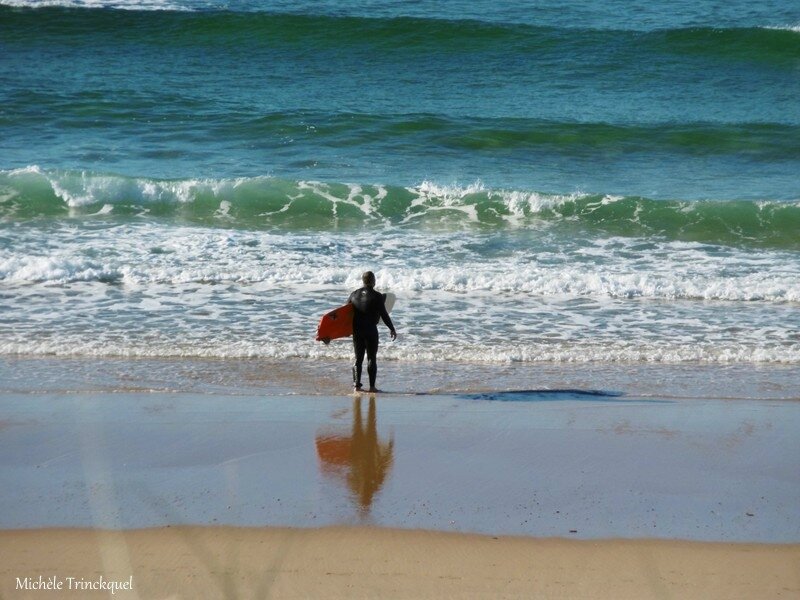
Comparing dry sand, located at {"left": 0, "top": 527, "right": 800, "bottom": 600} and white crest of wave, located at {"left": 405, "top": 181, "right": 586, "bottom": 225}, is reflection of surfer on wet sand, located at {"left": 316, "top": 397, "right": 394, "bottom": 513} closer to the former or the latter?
dry sand, located at {"left": 0, "top": 527, "right": 800, "bottom": 600}

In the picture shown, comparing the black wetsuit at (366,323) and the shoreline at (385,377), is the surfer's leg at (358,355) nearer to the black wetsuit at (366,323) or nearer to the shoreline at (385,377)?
the black wetsuit at (366,323)

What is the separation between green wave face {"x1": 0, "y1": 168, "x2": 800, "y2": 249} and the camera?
15.9 meters

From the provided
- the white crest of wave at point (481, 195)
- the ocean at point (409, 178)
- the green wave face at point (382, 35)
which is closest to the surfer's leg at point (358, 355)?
the ocean at point (409, 178)

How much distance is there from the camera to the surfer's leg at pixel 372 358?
9273 millimetres

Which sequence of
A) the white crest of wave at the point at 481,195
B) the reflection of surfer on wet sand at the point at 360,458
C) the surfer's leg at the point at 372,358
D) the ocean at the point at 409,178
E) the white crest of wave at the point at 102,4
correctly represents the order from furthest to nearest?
the white crest of wave at the point at 102,4
the white crest of wave at the point at 481,195
the ocean at the point at 409,178
the surfer's leg at the point at 372,358
the reflection of surfer on wet sand at the point at 360,458

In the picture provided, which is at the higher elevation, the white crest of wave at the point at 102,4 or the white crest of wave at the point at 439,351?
the white crest of wave at the point at 102,4

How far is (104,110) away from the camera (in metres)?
20.8

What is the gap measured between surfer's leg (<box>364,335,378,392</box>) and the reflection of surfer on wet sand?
2.71ft

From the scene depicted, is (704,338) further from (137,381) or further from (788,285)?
(137,381)

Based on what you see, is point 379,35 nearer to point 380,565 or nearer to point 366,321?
point 366,321

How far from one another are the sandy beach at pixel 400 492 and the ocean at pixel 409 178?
167cm

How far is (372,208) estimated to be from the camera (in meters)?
16.6

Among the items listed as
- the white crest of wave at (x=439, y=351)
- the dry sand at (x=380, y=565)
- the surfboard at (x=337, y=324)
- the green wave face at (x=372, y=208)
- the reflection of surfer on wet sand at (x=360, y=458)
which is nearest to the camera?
the dry sand at (x=380, y=565)

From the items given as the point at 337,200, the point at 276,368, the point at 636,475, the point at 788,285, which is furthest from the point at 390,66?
the point at 636,475
